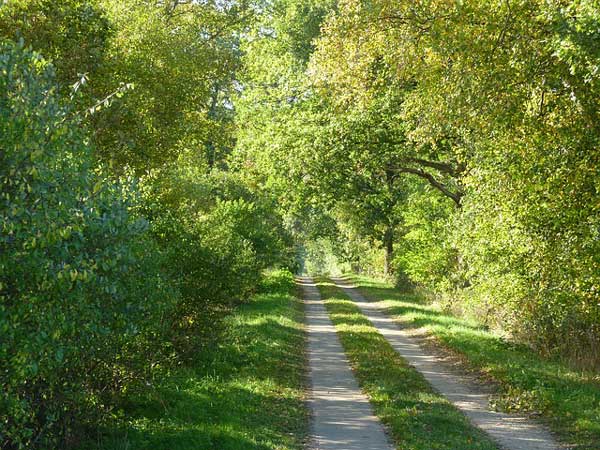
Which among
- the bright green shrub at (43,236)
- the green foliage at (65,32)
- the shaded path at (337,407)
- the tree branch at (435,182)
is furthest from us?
the tree branch at (435,182)

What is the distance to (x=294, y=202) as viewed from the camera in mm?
25141

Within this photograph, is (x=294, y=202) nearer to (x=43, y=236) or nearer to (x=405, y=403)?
(x=405, y=403)

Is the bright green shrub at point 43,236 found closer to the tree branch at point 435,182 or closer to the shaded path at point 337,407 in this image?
the shaded path at point 337,407

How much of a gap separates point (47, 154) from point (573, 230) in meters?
10.7

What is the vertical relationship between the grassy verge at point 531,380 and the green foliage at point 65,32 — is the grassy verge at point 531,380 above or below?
below

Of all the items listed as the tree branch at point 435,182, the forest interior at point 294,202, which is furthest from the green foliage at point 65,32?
the tree branch at point 435,182

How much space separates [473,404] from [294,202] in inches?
548

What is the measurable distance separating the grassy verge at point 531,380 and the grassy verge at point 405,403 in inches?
57.8

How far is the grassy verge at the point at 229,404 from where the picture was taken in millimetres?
8703

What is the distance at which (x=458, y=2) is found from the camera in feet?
35.8

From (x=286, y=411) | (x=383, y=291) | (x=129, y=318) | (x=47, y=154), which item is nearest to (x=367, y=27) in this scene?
(x=286, y=411)

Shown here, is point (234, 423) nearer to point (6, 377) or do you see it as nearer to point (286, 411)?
point (286, 411)

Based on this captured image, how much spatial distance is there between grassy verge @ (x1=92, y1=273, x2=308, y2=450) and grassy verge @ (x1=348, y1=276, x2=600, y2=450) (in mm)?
4149

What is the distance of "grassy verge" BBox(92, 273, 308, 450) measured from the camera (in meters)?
8.70
